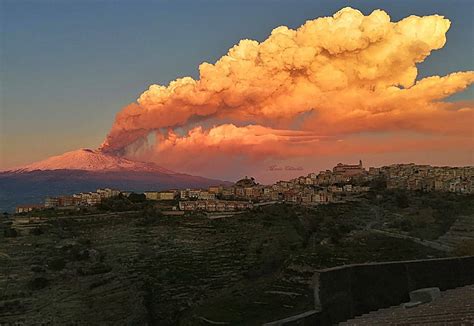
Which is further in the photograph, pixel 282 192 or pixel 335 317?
pixel 282 192

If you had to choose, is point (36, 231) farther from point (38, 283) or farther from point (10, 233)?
point (38, 283)

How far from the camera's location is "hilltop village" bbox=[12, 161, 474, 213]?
156 ft

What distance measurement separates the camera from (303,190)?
59312 millimetres

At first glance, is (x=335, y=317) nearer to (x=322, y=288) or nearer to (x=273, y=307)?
(x=322, y=288)

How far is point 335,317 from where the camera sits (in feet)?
21.7

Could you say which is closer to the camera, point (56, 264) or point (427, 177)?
point (56, 264)

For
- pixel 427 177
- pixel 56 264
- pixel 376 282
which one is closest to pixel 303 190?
pixel 427 177

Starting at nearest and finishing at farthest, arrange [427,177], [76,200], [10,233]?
[10,233], [76,200], [427,177]

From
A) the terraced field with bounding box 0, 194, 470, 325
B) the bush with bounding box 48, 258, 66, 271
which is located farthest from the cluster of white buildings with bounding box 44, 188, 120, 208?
the bush with bounding box 48, 258, 66, 271

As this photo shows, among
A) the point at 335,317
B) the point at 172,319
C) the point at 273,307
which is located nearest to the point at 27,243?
the point at 172,319

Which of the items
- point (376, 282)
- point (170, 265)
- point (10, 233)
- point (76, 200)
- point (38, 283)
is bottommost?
point (38, 283)

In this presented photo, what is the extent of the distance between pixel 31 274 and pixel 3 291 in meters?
2.20

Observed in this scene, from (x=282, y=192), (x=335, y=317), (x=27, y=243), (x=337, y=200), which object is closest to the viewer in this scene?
(x=335, y=317)

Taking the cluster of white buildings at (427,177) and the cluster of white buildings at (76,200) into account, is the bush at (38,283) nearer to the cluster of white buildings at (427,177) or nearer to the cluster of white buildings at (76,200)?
the cluster of white buildings at (76,200)
